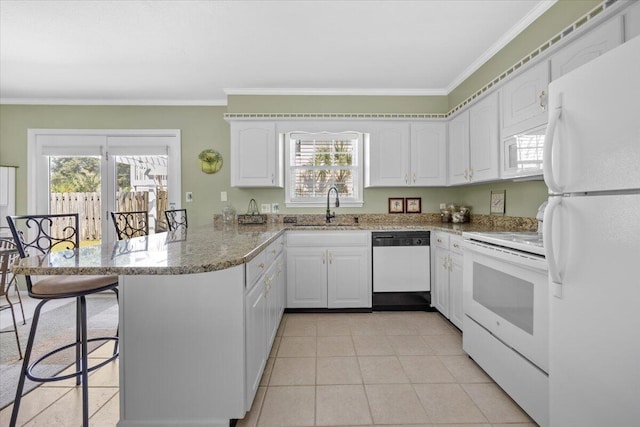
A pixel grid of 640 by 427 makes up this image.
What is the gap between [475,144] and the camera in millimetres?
2898

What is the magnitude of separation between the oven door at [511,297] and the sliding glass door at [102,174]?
3504 mm

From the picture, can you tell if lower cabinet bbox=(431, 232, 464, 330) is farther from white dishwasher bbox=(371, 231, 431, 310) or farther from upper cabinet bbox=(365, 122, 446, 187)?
upper cabinet bbox=(365, 122, 446, 187)

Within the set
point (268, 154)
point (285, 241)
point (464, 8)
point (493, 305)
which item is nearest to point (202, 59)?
point (268, 154)

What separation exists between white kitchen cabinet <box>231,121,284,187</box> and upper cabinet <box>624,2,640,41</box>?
9.28 feet

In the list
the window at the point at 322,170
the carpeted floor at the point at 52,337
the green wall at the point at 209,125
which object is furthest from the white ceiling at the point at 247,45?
the carpeted floor at the point at 52,337

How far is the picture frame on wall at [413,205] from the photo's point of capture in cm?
384

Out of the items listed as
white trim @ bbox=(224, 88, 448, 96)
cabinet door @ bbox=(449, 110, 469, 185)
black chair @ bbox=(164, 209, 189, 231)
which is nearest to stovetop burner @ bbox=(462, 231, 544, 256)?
cabinet door @ bbox=(449, 110, 469, 185)

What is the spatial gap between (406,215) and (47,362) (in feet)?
11.8

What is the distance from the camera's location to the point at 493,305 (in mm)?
1904

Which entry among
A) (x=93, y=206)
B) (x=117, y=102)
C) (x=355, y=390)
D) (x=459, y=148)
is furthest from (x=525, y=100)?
(x=93, y=206)

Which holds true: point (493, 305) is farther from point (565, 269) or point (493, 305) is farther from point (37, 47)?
point (37, 47)

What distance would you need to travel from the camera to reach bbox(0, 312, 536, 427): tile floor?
1.66 metres

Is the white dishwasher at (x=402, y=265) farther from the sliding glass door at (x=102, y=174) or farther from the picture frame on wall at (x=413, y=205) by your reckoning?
the sliding glass door at (x=102, y=174)

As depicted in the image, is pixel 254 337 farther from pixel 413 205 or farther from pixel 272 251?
pixel 413 205
